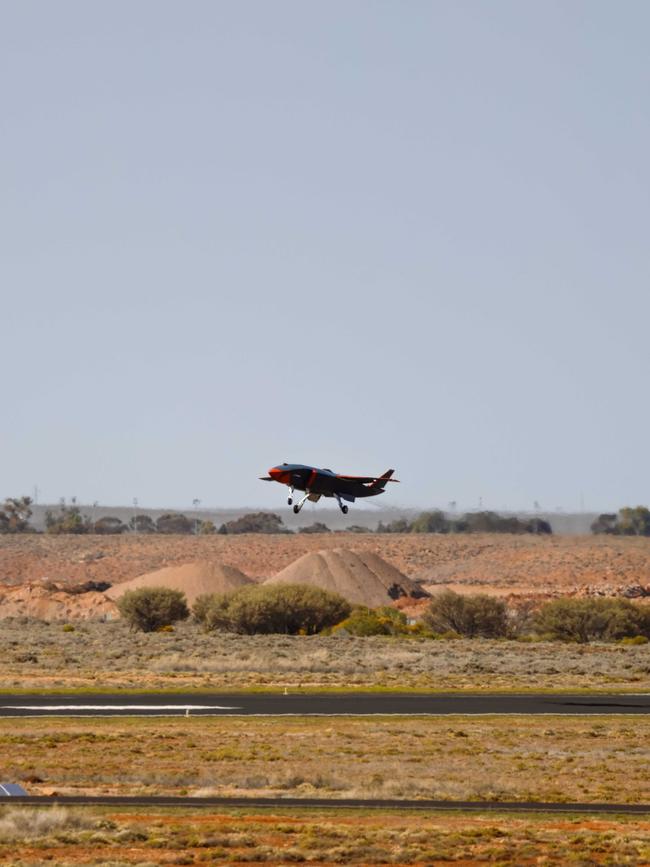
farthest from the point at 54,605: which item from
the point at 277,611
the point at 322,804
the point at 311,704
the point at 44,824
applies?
the point at 44,824

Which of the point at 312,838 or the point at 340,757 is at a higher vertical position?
the point at 312,838

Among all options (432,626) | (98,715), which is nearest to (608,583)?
(432,626)

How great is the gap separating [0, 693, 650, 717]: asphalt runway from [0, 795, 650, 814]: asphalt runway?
17177 millimetres

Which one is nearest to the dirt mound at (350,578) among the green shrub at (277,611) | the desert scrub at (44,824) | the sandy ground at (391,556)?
the green shrub at (277,611)

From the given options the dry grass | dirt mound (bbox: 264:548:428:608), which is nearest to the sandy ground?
dirt mound (bbox: 264:548:428:608)

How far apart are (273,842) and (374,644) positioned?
54.7 meters

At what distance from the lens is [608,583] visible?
5615 inches

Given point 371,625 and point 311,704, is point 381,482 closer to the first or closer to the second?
point 311,704

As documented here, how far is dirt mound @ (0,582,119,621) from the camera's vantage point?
11350 centimetres

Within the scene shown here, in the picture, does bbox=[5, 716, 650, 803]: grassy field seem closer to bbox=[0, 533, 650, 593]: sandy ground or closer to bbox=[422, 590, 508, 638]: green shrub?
bbox=[422, 590, 508, 638]: green shrub

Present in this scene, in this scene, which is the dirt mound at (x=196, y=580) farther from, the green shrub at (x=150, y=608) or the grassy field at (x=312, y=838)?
Result: the grassy field at (x=312, y=838)

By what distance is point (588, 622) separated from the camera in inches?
3600

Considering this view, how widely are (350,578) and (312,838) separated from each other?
297 feet

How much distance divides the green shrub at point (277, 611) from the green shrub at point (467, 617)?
5802 mm
